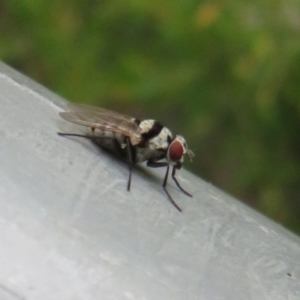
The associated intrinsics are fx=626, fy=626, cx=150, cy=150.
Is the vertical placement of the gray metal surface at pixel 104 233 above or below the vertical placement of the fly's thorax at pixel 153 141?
above

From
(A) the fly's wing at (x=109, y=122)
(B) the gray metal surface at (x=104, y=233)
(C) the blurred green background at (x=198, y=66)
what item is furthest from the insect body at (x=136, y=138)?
(C) the blurred green background at (x=198, y=66)

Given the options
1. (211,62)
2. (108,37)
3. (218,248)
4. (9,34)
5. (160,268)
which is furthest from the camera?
(9,34)

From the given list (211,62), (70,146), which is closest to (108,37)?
(211,62)

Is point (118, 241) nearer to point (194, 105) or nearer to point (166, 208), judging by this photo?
point (166, 208)

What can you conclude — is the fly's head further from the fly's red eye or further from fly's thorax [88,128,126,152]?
fly's thorax [88,128,126,152]

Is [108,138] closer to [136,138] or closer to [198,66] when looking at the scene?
[136,138]

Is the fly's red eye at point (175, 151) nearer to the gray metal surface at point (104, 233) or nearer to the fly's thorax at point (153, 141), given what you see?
the fly's thorax at point (153, 141)

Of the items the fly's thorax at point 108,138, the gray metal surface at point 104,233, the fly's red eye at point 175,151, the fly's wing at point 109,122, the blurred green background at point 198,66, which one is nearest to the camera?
the gray metal surface at point 104,233

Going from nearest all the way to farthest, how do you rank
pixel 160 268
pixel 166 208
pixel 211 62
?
1. pixel 160 268
2. pixel 166 208
3. pixel 211 62
